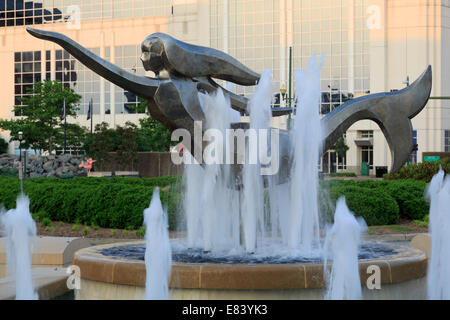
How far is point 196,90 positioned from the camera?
8.69 m

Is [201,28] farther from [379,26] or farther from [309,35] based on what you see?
[379,26]

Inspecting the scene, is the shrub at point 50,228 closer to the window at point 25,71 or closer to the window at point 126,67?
the window at point 126,67

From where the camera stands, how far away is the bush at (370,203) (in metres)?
15.8

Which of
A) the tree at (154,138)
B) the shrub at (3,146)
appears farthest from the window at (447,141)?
the shrub at (3,146)

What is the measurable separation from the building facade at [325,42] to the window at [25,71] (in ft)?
13.9

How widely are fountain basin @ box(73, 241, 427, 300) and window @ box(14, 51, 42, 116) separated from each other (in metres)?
58.0

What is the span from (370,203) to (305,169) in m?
7.89

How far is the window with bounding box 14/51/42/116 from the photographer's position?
6159cm

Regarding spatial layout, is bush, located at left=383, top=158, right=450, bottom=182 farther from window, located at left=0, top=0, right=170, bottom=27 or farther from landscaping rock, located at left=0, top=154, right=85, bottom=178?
window, located at left=0, top=0, right=170, bottom=27

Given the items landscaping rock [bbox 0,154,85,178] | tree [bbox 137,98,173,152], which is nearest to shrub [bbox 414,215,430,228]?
landscaping rock [bbox 0,154,85,178]

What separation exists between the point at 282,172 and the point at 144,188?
7833 millimetres

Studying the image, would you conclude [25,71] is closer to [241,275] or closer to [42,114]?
[42,114]

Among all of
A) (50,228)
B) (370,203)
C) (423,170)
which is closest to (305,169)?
(370,203)
